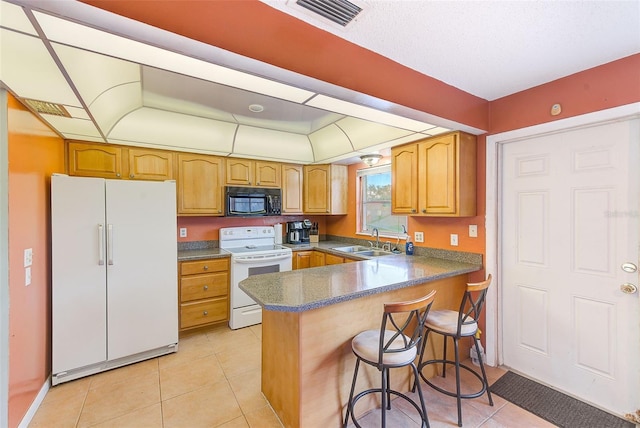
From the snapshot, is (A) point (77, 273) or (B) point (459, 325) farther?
(A) point (77, 273)

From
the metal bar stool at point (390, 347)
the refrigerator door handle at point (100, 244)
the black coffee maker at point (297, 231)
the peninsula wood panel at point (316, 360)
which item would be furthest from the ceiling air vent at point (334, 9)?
the black coffee maker at point (297, 231)

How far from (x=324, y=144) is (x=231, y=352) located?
9.10 feet

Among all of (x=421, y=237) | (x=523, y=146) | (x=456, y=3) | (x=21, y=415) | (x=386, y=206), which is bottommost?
(x=21, y=415)

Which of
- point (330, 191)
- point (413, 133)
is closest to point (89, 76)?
point (413, 133)

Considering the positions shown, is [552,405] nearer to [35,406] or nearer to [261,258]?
[261,258]

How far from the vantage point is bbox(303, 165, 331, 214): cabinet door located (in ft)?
14.0

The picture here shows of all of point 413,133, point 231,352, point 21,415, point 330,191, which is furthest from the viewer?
point 330,191

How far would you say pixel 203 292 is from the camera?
3211 millimetres

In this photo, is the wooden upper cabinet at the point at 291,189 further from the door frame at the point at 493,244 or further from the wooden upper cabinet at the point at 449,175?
the door frame at the point at 493,244

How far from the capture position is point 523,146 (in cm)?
234

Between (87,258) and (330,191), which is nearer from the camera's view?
(87,258)

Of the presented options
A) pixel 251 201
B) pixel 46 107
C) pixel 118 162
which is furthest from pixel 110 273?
pixel 251 201

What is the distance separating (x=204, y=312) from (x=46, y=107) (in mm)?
2368

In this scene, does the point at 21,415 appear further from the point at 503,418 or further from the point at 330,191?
the point at 330,191
